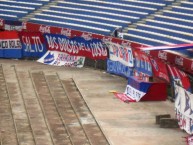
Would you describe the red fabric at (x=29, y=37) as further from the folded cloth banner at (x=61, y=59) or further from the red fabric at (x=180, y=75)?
the red fabric at (x=180, y=75)

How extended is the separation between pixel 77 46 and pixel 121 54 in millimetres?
4613

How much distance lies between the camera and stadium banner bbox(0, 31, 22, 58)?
136 feet

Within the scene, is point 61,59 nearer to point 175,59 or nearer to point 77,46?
point 77,46

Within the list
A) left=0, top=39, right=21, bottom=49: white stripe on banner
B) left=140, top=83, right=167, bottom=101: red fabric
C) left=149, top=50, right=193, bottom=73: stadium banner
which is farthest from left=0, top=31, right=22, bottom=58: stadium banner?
left=149, top=50, right=193, bottom=73: stadium banner

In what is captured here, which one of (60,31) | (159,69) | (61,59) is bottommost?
(61,59)

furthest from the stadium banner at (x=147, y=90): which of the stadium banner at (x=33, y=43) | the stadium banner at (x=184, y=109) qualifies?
the stadium banner at (x=33, y=43)

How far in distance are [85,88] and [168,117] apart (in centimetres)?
766

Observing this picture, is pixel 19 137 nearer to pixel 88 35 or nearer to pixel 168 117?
pixel 168 117

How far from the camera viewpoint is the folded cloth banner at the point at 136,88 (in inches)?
1196

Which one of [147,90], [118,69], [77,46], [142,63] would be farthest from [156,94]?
[77,46]

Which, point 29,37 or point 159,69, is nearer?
point 159,69

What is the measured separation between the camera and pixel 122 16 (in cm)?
3950

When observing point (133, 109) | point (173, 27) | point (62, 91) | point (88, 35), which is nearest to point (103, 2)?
point (88, 35)

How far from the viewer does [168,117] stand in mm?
26516
